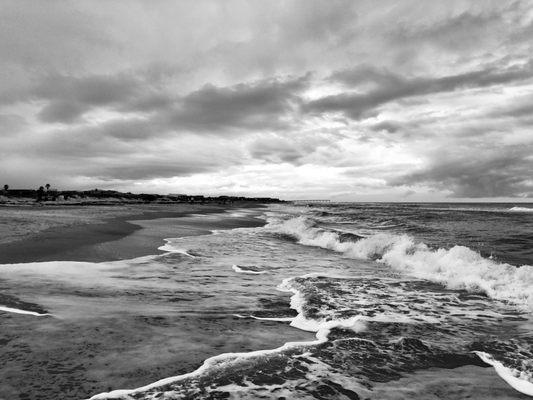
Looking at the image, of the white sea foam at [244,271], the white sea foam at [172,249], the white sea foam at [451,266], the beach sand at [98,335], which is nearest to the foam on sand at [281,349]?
the beach sand at [98,335]

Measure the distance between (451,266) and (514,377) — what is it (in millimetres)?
9223

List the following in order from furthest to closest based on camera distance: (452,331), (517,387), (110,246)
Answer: (110,246) → (452,331) → (517,387)

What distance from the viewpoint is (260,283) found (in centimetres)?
1077

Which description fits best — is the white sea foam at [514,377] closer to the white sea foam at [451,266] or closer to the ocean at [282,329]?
the ocean at [282,329]

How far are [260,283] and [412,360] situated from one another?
5.71 meters

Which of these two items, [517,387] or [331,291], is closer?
[517,387]

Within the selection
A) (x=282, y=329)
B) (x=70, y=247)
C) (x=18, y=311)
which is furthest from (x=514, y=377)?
(x=70, y=247)

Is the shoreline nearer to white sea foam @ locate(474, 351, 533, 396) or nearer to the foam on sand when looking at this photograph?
the foam on sand

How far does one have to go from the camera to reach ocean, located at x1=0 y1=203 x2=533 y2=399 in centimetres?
465

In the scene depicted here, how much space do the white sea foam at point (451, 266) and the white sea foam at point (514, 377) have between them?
14.3 feet

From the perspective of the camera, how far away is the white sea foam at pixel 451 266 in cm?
1067

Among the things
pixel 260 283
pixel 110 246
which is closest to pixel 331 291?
pixel 260 283

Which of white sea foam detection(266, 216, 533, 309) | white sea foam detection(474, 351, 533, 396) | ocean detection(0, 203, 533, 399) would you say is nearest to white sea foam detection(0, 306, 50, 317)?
ocean detection(0, 203, 533, 399)

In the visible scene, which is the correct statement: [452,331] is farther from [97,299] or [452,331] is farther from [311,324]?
[97,299]
